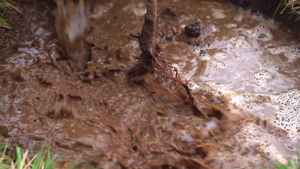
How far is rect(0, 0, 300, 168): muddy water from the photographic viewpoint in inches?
90.7

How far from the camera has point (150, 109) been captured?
2580 millimetres

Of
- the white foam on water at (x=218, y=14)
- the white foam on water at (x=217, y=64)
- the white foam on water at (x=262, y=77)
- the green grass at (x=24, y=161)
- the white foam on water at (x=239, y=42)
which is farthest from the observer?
the white foam on water at (x=218, y=14)

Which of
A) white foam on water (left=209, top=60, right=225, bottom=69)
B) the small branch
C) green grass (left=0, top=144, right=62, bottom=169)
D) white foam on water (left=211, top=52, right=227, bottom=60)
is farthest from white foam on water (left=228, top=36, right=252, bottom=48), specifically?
green grass (left=0, top=144, right=62, bottom=169)

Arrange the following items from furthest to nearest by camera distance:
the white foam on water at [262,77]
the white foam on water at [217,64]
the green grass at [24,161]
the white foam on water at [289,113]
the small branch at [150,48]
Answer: the white foam on water at [217,64]
the white foam on water at [262,77]
the white foam on water at [289,113]
the small branch at [150,48]
the green grass at [24,161]

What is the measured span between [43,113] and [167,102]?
1.07m

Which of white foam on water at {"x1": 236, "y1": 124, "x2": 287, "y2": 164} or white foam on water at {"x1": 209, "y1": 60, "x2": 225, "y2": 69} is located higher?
white foam on water at {"x1": 209, "y1": 60, "x2": 225, "y2": 69}

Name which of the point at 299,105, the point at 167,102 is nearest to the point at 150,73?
the point at 167,102

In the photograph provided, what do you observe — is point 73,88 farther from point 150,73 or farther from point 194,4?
point 194,4

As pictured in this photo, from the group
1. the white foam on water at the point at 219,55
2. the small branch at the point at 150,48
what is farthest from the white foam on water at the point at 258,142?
the white foam on water at the point at 219,55

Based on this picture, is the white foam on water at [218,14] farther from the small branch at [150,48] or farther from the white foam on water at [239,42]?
the small branch at [150,48]

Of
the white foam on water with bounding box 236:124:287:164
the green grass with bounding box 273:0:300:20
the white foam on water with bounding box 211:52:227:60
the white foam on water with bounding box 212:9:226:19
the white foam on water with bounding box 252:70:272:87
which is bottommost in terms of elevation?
the white foam on water with bounding box 236:124:287:164

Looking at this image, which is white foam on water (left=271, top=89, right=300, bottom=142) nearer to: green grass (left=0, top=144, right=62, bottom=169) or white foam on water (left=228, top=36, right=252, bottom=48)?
A: white foam on water (left=228, top=36, right=252, bottom=48)

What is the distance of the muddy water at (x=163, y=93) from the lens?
2303 mm

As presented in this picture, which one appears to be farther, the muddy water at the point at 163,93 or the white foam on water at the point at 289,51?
the white foam on water at the point at 289,51
